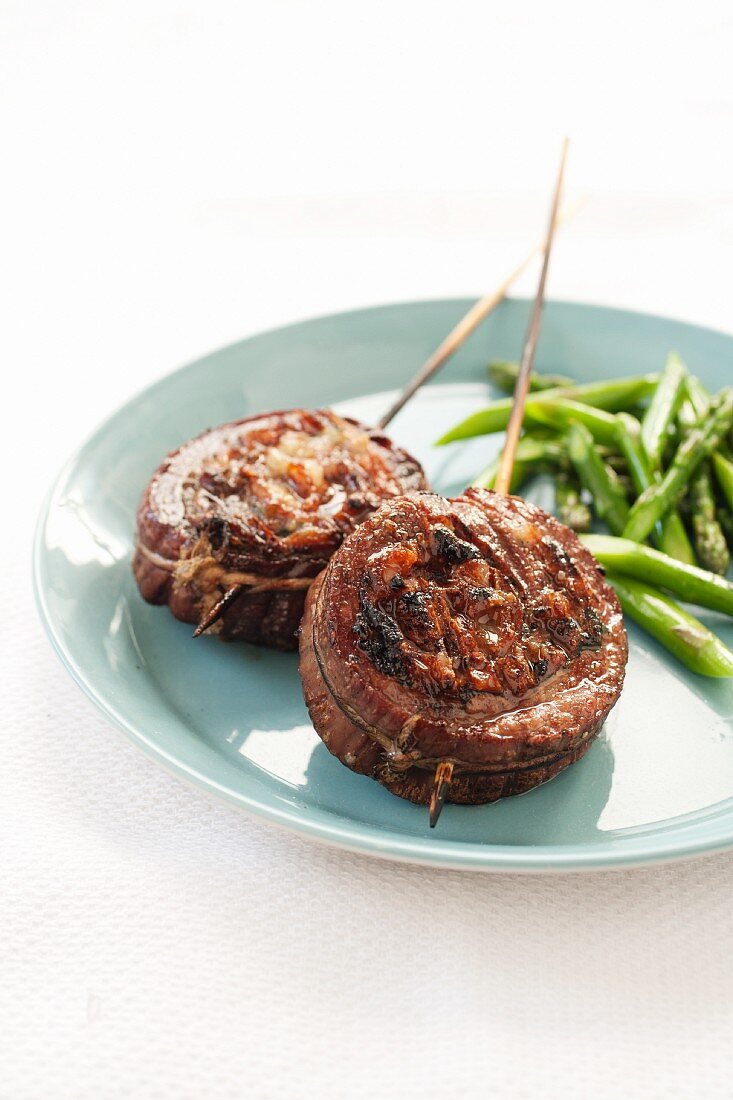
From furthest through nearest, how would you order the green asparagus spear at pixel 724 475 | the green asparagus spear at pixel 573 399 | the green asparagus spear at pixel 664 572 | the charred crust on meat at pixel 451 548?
the green asparagus spear at pixel 573 399, the green asparagus spear at pixel 724 475, the green asparagus spear at pixel 664 572, the charred crust on meat at pixel 451 548

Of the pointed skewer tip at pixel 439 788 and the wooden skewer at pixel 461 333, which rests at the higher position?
the wooden skewer at pixel 461 333

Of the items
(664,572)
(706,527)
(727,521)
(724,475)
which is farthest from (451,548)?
(724,475)

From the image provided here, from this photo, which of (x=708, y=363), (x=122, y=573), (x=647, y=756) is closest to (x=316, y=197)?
(x=708, y=363)

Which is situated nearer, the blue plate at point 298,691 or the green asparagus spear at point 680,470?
the blue plate at point 298,691

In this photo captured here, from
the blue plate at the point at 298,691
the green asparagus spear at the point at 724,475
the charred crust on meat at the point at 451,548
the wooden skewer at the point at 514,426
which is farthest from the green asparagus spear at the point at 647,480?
the charred crust on meat at the point at 451,548

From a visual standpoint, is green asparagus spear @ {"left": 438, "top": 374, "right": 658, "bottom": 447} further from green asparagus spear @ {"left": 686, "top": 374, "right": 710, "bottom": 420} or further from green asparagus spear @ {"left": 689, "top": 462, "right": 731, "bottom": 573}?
green asparagus spear @ {"left": 689, "top": 462, "right": 731, "bottom": 573}

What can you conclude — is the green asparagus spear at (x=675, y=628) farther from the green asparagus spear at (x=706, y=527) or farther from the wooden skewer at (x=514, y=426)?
the wooden skewer at (x=514, y=426)
